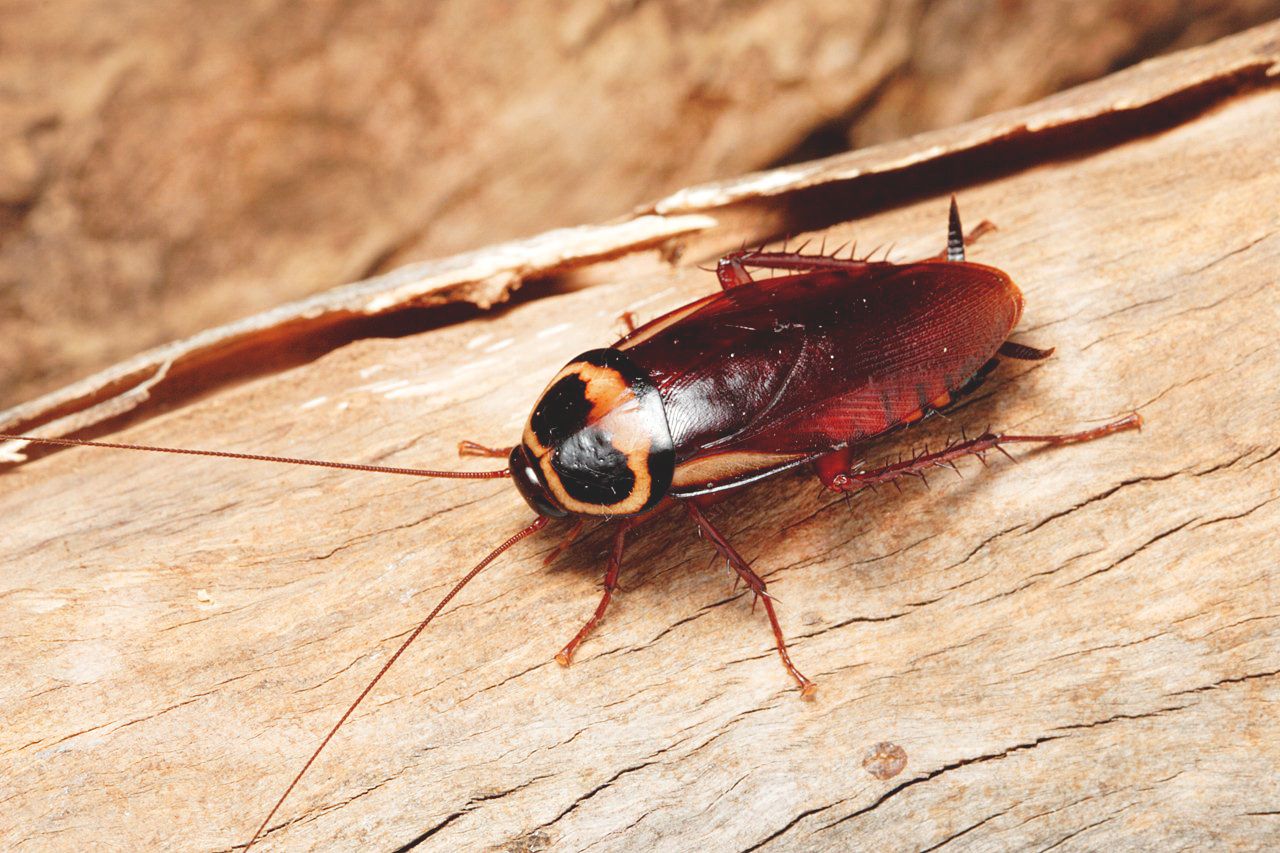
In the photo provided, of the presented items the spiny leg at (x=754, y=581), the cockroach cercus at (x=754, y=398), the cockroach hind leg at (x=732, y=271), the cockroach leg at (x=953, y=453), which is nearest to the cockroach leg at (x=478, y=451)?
the cockroach cercus at (x=754, y=398)

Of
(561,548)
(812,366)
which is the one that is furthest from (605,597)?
(812,366)

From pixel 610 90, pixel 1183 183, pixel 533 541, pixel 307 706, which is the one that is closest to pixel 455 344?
pixel 533 541

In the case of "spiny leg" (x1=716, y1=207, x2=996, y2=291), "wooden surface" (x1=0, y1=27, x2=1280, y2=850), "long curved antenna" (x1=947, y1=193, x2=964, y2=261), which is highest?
"spiny leg" (x1=716, y1=207, x2=996, y2=291)

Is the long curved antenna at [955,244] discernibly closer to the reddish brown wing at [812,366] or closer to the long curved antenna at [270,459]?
the reddish brown wing at [812,366]

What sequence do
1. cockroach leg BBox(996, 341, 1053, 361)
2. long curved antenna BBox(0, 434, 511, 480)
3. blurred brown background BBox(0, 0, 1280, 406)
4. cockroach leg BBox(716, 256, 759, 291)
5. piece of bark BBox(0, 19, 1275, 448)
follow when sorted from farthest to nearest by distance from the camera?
blurred brown background BBox(0, 0, 1280, 406) → piece of bark BBox(0, 19, 1275, 448) → cockroach leg BBox(716, 256, 759, 291) → cockroach leg BBox(996, 341, 1053, 361) → long curved antenna BBox(0, 434, 511, 480)

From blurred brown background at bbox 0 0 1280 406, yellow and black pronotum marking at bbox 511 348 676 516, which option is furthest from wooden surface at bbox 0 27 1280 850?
blurred brown background at bbox 0 0 1280 406

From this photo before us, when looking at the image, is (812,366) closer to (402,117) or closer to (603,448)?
(603,448)

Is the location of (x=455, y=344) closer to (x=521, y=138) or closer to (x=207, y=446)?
(x=207, y=446)

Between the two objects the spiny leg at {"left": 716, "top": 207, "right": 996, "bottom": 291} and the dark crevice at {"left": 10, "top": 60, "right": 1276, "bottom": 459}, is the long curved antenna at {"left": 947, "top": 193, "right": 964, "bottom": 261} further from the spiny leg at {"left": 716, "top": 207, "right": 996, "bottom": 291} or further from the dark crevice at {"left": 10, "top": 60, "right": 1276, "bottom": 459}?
the dark crevice at {"left": 10, "top": 60, "right": 1276, "bottom": 459}
